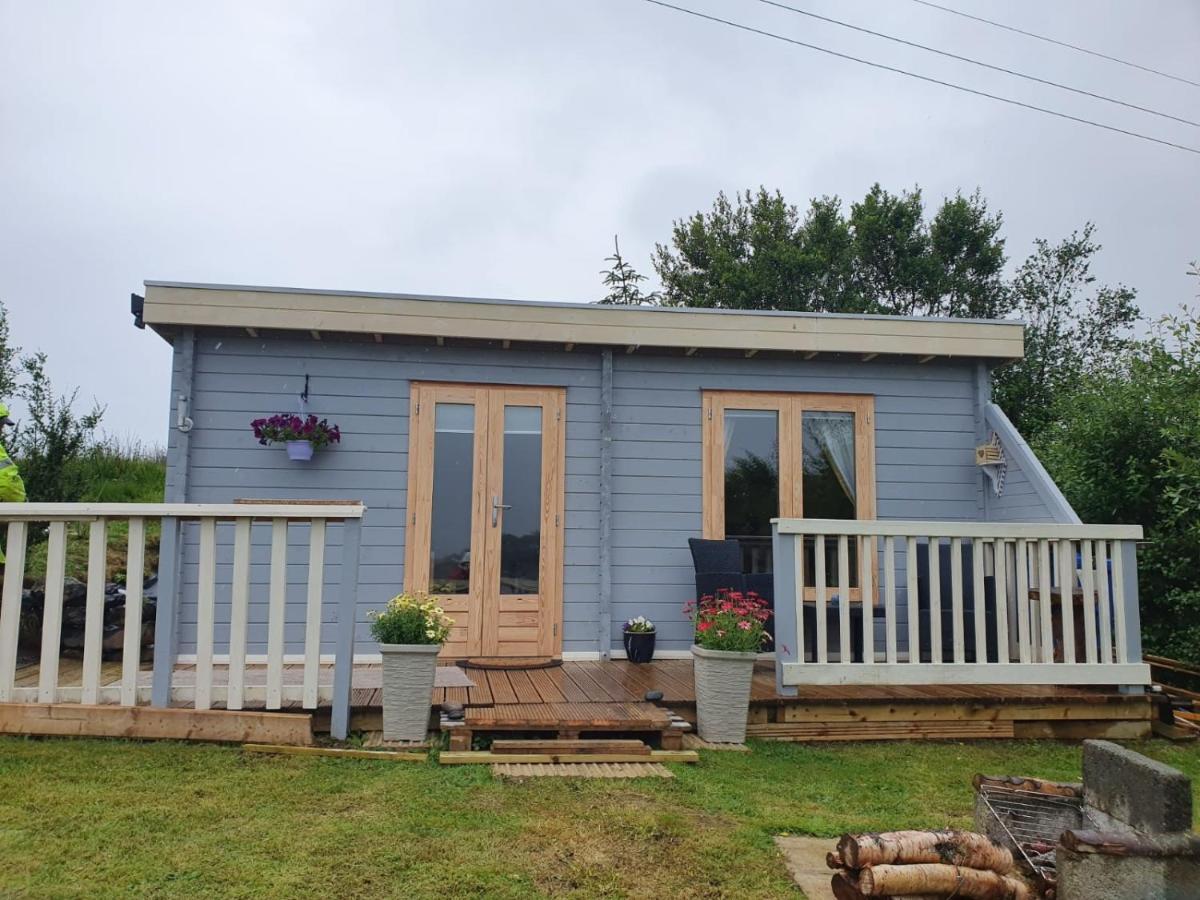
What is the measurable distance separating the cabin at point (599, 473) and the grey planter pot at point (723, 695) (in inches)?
17.5

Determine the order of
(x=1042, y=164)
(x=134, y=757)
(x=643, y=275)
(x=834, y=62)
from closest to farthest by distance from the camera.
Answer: (x=134, y=757)
(x=834, y=62)
(x=1042, y=164)
(x=643, y=275)

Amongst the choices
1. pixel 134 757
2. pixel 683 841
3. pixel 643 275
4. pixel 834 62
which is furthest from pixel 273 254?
pixel 683 841

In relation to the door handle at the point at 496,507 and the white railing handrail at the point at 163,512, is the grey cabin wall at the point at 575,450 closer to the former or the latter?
the door handle at the point at 496,507

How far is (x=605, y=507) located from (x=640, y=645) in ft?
3.05

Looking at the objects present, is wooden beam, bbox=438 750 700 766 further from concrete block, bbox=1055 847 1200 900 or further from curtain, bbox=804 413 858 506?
curtain, bbox=804 413 858 506

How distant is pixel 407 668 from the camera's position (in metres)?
3.66

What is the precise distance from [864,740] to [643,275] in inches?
614

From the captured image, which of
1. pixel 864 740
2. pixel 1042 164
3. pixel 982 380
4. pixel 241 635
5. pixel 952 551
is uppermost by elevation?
pixel 1042 164

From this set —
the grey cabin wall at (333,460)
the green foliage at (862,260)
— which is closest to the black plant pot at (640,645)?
the grey cabin wall at (333,460)

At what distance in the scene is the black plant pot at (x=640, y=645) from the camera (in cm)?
527

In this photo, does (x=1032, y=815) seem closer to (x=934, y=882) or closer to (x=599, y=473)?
(x=934, y=882)

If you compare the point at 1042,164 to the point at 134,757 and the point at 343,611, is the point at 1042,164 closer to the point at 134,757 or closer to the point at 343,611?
the point at 343,611

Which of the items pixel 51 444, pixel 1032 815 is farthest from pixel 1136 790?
pixel 51 444

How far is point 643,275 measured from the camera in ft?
61.7
